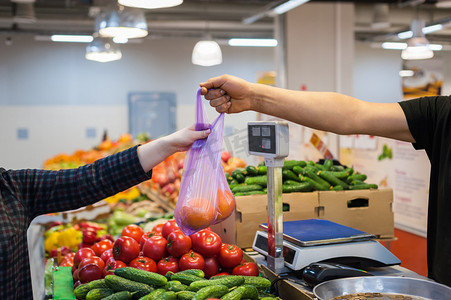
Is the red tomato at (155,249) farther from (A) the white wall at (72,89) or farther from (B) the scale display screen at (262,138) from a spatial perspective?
(A) the white wall at (72,89)

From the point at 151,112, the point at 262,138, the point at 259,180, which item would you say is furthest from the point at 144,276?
the point at 151,112

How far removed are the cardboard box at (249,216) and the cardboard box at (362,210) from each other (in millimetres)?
183

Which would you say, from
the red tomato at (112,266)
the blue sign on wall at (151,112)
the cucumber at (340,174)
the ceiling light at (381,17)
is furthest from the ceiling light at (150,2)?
the blue sign on wall at (151,112)

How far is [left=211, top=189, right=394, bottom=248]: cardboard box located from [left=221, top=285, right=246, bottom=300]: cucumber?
905mm

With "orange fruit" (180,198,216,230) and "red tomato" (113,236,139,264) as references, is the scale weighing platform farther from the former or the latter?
"red tomato" (113,236,139,264)

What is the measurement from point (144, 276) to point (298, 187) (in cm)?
127

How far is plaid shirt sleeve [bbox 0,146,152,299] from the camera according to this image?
186 centimetres

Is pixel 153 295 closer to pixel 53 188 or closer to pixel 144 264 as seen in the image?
pixel 144 264

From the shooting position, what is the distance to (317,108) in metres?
2.04

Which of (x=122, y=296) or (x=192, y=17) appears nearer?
(x=122, y=296)

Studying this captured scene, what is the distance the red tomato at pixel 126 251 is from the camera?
2258 mm

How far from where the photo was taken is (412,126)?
198 cm

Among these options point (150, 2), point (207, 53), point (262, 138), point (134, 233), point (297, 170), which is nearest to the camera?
point (262, 138)

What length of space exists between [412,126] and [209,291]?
40.7 inches
